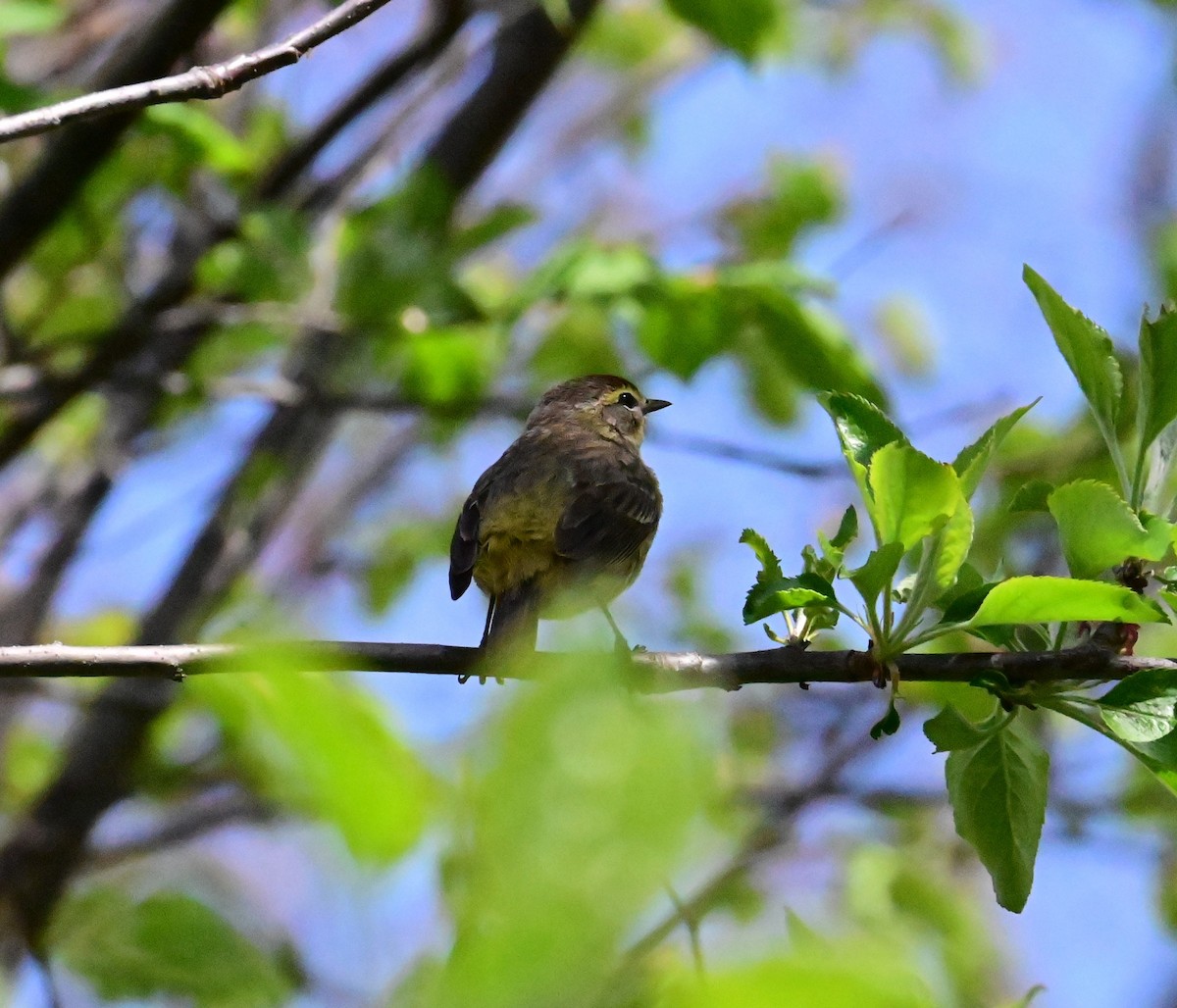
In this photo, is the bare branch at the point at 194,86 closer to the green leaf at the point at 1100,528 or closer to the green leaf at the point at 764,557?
the green leaf at the point at 764,557

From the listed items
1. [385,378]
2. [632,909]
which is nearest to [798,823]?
[385,378]

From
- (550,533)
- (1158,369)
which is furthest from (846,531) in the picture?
(550,533)

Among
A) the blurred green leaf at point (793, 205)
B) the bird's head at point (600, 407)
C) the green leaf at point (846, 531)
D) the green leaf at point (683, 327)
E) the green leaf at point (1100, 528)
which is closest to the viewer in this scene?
the green leaf at point (1100, 528)

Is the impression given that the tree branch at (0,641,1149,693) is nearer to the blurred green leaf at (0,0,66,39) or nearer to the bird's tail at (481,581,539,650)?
the bird's tail at (481,581,539,650)

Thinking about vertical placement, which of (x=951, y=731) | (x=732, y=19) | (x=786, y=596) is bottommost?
(x=951, y=731)

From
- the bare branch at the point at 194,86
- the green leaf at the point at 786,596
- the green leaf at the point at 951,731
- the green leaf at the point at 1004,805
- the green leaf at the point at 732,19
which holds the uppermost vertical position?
the green leaf at the point at 732,19

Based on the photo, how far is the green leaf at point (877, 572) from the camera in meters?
1.95

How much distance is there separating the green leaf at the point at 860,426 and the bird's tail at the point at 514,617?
1.28 meters

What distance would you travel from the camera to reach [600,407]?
236 inches

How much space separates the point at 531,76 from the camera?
15.7 ft

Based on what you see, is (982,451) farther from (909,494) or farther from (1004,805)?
(1004,805)

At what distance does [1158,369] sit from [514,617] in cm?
211

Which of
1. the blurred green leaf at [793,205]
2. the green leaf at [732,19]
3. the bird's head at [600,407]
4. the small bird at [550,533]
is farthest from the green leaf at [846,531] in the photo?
the bird's head at [600,407]

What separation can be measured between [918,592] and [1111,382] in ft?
1.53
